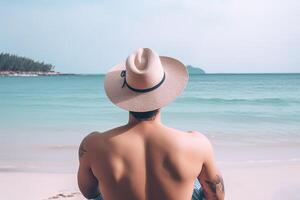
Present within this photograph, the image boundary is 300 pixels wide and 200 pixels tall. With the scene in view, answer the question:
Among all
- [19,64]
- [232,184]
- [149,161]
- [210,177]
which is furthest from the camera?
[19,64]

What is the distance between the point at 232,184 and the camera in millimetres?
4980

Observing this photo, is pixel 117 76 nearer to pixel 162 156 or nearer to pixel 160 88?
pixel 160 88

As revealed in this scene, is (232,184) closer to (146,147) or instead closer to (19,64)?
(146,147)

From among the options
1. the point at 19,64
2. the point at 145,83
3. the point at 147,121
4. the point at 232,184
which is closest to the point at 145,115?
the point at 147,121

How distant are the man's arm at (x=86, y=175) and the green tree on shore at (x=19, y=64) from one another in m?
90.0

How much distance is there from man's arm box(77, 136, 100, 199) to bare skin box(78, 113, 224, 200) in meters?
0.04

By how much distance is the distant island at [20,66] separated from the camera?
293ft

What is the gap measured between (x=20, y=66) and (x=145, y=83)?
96.1 metres

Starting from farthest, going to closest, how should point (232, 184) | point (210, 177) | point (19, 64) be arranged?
point (19, 64) < point (232, 184) < point (210, 177)

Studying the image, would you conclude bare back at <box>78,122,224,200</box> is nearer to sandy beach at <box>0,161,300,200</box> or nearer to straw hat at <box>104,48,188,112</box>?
straw hat at <box>104,48,188,112</box>

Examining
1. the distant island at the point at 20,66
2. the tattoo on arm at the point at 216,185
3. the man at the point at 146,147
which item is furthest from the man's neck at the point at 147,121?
the distant island at the point at 20,66

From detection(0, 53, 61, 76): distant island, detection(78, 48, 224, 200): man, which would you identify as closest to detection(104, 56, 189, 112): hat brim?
detection(78, 48, 224, 200): man

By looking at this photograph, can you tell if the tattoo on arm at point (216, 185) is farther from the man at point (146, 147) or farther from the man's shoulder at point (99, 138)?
the man's shoulder at point (99, 138)

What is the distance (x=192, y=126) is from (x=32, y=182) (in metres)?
7.18
